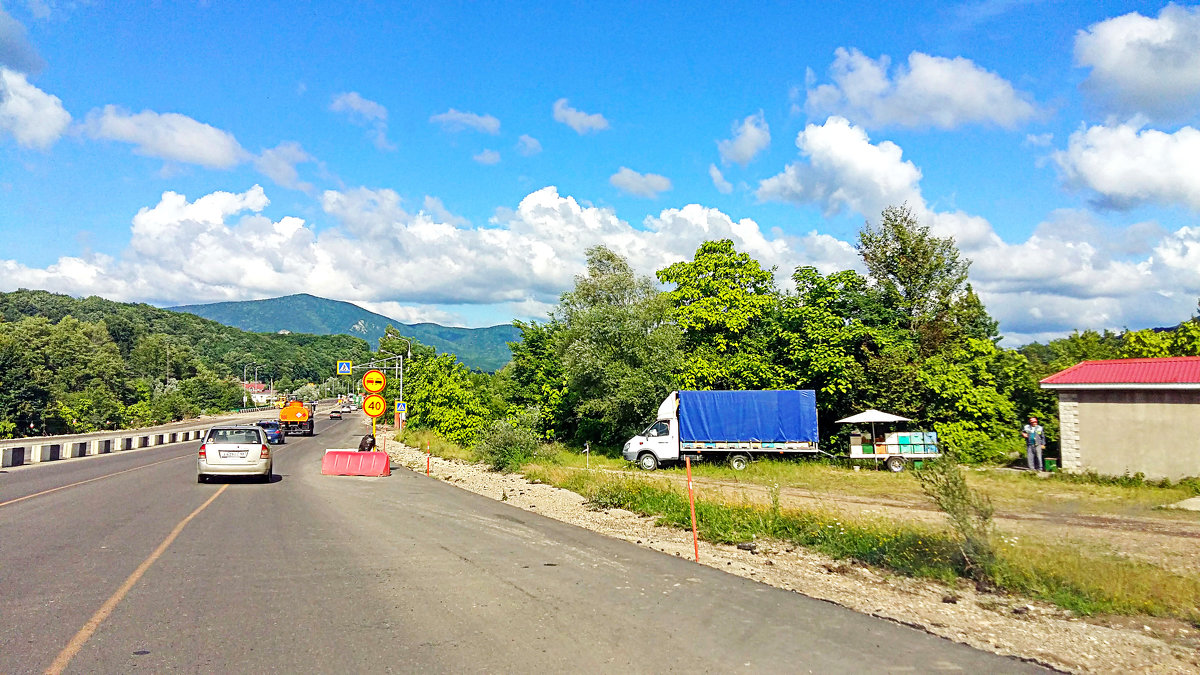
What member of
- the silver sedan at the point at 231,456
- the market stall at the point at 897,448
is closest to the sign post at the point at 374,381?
the silver sedan at the point at 231,456

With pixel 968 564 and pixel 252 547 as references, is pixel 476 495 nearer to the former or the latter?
pixel 252 547

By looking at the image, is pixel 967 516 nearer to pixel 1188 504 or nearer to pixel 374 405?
pixel 1188 504

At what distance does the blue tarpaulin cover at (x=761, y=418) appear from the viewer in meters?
29.2

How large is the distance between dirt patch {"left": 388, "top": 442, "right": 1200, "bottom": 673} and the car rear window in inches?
466

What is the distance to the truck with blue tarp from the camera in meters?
29.2

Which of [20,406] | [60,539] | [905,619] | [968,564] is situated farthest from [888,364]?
[20,406]

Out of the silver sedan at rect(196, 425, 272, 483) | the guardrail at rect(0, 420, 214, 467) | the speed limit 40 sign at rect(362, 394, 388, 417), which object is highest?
the speed limit 40 sign at rect(362, 394, 388, 417)

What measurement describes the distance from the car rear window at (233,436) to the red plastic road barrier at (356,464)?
3.98 metres

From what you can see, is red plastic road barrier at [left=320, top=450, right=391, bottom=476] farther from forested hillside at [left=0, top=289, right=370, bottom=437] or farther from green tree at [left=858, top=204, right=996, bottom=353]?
forested hillside at [left=0, top=289, right=370, bottom=437]

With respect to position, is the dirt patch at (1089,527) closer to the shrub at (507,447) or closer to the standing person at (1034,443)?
the shrub at (507,447)

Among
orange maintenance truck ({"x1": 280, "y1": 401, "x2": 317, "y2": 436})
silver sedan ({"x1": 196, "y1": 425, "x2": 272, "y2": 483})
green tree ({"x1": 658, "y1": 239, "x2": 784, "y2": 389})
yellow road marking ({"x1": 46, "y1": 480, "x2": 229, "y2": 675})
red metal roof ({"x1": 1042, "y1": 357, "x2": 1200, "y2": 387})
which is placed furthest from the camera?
orange maintenance truck ({"x1": 280, "y1": 401, "x2": 317, "y2": 436})

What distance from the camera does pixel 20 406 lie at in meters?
62.9

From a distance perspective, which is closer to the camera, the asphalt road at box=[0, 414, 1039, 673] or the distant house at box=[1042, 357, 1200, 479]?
the asphalt road at box=[0, 414, 1039, 673]

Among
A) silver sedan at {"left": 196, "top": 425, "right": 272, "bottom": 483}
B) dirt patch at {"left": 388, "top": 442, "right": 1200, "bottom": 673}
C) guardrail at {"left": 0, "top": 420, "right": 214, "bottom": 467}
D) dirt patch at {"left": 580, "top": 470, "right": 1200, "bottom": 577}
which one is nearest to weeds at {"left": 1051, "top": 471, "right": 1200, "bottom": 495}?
dirt patch at {"left": 580, "top": 470, "right": 1200, "bottom": 577}
